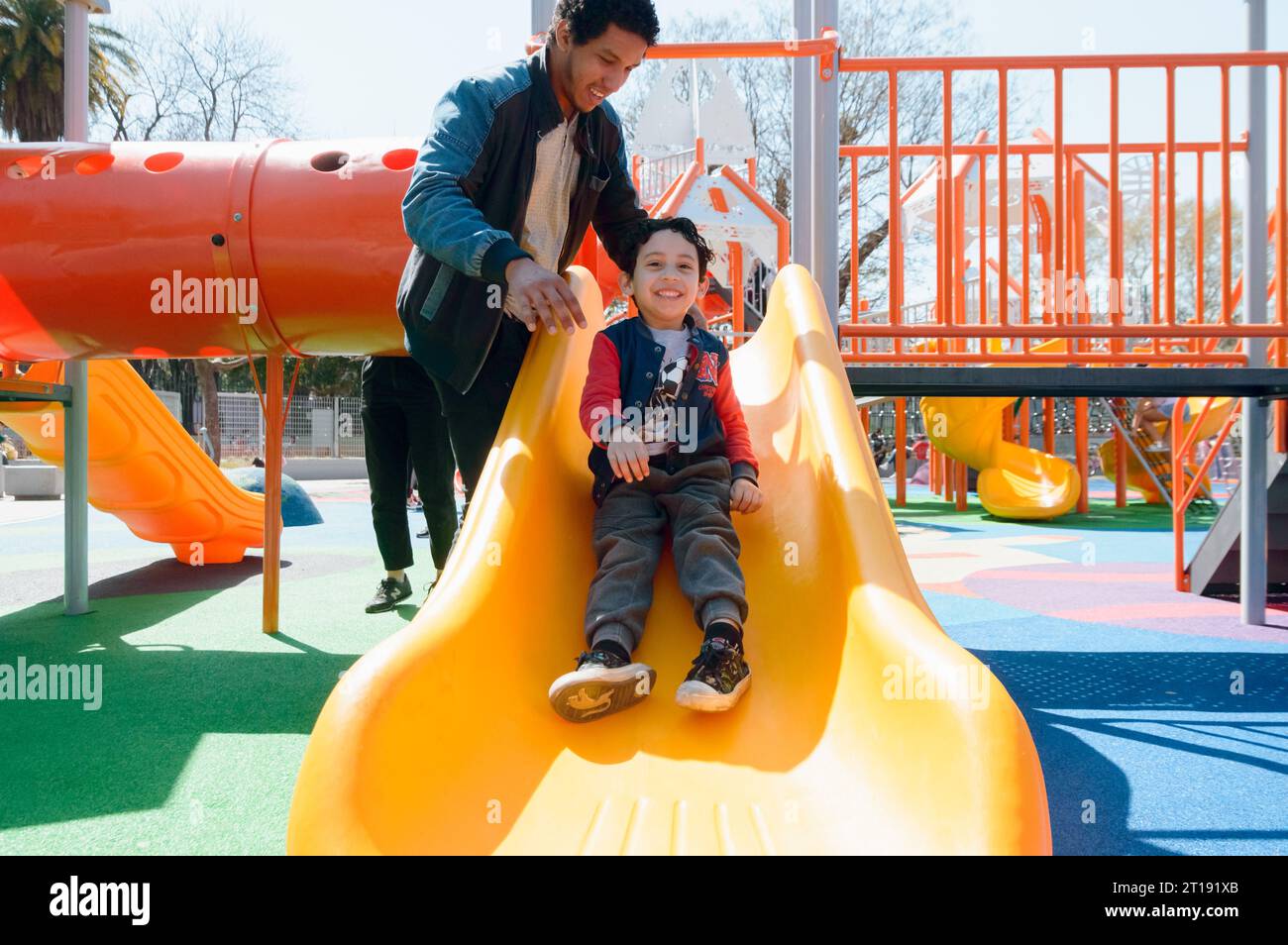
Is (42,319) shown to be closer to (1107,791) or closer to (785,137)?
(1107,791)

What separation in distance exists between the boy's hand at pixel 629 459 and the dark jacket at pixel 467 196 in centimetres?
43

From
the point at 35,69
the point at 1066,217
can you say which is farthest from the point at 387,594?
the point at 35,69

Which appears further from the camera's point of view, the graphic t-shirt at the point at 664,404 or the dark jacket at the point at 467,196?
the graphic t-shirt at the point at 664,404

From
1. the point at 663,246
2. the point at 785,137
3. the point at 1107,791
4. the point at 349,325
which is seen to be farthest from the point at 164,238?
the point at 785,137

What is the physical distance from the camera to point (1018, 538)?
8.31 meters

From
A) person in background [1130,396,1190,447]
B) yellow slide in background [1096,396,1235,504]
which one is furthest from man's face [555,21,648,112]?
person in background [1130,396,1190,447]

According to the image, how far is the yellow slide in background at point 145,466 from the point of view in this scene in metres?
5.27

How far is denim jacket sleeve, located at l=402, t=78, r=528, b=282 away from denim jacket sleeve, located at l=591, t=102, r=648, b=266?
48cm

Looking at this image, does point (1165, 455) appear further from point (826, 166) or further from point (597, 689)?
point (597, 689)

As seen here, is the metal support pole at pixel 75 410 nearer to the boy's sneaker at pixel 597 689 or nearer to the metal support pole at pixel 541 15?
the metal support pole at pixel 541 15

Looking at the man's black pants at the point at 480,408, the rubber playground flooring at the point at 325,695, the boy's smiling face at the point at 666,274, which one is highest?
the boy's smiling face at the point at 666,274

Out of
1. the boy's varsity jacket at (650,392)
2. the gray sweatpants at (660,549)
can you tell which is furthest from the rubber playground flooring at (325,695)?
the boy's varsity jacket at (650,392)
